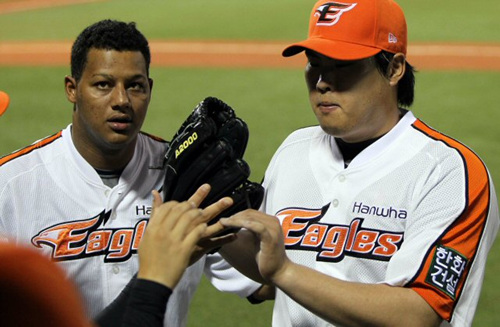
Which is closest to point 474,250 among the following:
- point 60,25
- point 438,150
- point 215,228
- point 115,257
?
point 438,150

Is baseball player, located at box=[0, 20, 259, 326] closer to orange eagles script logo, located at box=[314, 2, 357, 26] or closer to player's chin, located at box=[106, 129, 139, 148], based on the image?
player's chin, located at box=[106, 129, 139, 148]

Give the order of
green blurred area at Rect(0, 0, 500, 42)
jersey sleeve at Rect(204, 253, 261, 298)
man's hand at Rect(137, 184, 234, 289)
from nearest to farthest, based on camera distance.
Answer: man's hand at Rect(137, 184, 234, 289), jersey sleeve at Rect(204, 253, 261, 298), green blurred area at Rect(0, 0, 500, 42)

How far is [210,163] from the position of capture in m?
2.38

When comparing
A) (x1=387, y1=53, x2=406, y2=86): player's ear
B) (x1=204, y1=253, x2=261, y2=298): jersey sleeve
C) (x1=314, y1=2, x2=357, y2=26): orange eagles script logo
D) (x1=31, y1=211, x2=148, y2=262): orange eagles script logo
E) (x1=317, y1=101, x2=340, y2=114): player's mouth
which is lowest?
(x1=204, y1=253, x2=261, y2=298): jersey sleeve

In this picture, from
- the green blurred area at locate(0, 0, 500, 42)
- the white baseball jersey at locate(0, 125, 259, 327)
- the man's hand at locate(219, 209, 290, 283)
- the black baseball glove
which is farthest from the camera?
the green blurred area at locate(0, 0, 500, 42)

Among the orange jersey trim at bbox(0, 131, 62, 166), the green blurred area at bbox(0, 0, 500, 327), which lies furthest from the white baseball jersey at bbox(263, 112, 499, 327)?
the green blurred area at bbox(0, 0, 500, 327)

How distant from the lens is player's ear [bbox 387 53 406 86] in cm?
268

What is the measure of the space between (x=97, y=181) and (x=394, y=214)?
1184 millimetres

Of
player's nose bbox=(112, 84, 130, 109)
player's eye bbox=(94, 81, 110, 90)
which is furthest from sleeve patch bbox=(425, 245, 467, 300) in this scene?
player's eye bbox=(94, 81, 110, 90)

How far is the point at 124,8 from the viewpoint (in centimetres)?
1912

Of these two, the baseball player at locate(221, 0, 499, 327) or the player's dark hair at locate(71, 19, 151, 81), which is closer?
the baseball player at locate(221, 0, 499, 327)

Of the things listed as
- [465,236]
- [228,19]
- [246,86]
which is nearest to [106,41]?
[465,236]

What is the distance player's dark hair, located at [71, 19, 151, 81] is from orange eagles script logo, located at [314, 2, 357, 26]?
0.75 m

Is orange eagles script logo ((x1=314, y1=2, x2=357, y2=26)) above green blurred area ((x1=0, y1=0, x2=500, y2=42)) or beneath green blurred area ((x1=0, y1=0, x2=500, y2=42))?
above
